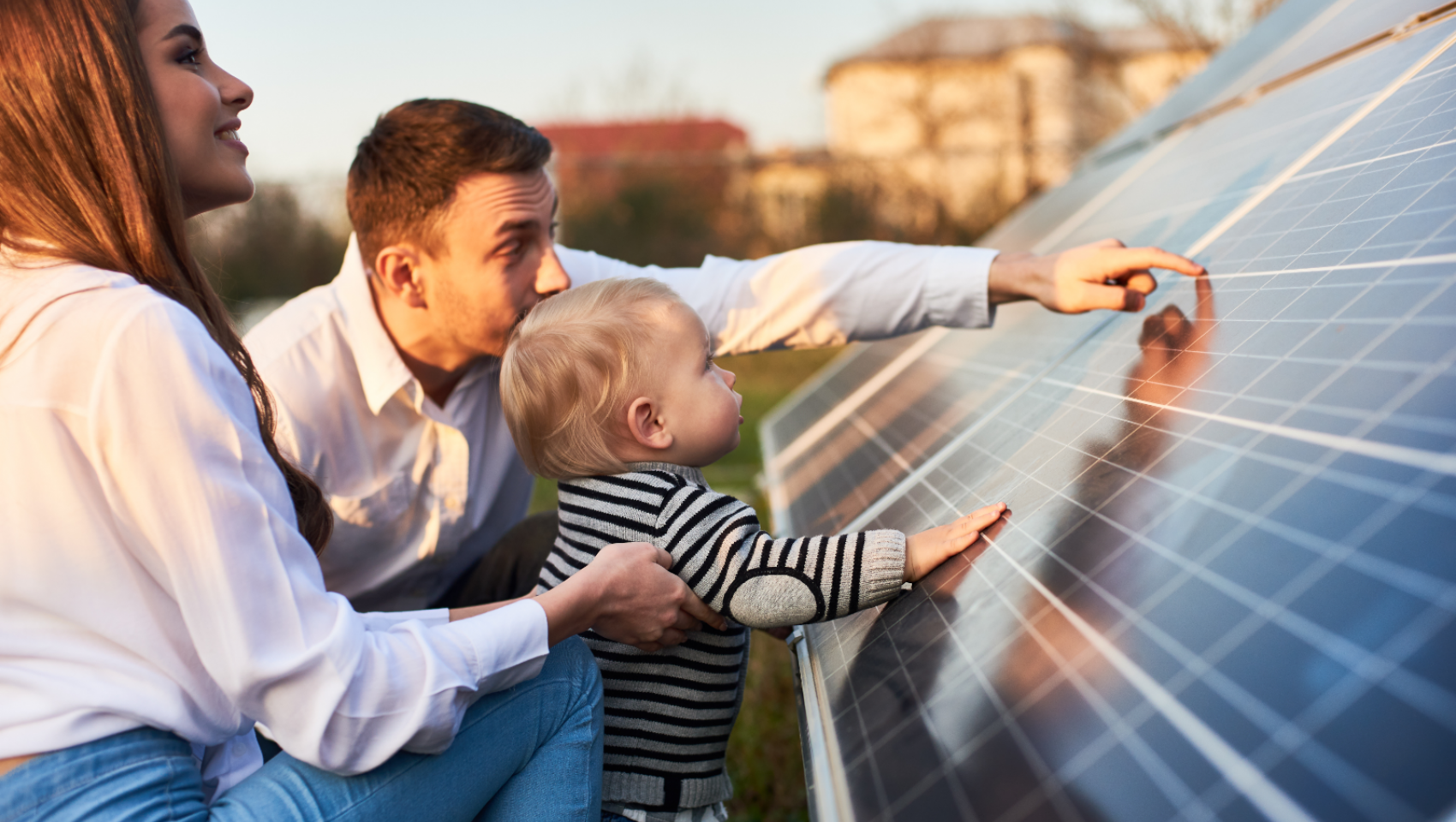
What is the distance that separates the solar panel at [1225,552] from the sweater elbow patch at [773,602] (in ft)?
0.28

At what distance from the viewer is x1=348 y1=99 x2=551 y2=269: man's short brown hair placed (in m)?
2.97

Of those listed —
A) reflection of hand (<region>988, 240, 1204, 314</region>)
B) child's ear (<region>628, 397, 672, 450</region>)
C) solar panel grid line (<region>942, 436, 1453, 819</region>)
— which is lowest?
child's ear (<region>628, 397, 672, 450</region>)

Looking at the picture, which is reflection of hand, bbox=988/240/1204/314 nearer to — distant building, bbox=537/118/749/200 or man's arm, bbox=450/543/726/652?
man's arm, bbox=450/543/726/652

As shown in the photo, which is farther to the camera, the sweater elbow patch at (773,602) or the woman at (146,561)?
the sweater elbow patch at (773,602)

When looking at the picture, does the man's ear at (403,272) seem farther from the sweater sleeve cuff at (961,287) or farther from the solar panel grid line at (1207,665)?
the solar panel grid line at (1207,665)

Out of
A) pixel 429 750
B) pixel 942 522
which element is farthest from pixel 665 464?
pixel 429 750

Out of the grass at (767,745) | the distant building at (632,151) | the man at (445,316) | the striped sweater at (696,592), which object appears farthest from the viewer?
the distant building at (632,151)

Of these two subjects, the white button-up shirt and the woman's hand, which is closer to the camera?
the woman's hand

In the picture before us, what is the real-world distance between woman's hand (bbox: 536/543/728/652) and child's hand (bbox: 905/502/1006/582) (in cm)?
39

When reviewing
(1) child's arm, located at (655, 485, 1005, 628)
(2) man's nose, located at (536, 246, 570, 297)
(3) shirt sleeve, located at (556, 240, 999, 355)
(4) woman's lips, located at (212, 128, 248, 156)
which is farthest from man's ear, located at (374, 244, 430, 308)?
(1) child's arm, located at (655, 485, 1005, 628)

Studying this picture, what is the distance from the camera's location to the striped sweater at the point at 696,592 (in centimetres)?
183

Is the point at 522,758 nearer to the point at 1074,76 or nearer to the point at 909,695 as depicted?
the point at 909,695

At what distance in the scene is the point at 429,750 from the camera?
5.49ft

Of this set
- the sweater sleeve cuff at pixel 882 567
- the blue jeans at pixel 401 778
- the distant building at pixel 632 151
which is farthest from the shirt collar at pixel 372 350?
the distant building at pixel 632 151
